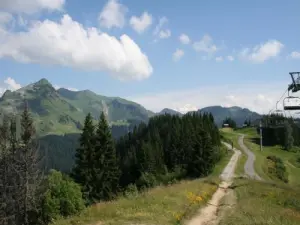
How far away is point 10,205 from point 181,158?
72937mm

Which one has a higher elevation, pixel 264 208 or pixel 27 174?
pixel 27 174

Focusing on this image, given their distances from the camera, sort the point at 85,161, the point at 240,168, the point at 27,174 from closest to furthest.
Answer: the point at 27,174 → the point at 85,161 → the point at 240,168

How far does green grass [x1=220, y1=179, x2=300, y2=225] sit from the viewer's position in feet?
85.3

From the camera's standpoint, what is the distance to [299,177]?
98.2m

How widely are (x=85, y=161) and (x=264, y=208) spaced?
45902 millimetres

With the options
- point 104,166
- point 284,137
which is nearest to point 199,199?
point 104,166

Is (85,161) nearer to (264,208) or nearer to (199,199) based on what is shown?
(199,199)

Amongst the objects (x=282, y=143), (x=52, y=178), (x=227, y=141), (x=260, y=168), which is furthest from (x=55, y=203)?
(x=282, y=143)

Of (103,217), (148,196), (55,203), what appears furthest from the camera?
(55,203)

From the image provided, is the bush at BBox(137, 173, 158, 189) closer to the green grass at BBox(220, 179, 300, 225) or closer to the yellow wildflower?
the green grass at BBox(220, 179, 300, 225)

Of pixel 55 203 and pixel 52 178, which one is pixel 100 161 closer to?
pixel 52 178

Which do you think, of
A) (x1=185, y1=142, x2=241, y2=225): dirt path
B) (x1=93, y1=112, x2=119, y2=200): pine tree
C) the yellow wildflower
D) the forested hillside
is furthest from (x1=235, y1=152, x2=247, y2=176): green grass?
the yellow wildflower

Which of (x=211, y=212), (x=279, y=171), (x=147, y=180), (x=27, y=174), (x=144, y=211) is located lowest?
(x=147, y=180)

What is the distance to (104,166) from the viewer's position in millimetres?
73625
